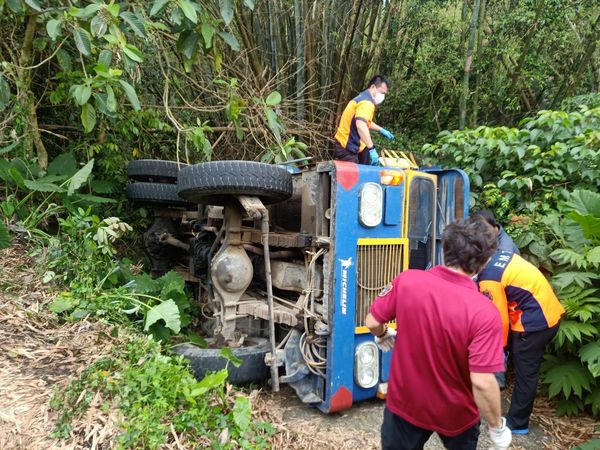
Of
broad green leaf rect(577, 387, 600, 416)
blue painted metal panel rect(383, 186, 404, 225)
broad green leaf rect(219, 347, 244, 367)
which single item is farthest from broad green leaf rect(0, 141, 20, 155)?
broad green leaf rect(577, 387, 600, 416)

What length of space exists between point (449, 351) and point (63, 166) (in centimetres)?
387

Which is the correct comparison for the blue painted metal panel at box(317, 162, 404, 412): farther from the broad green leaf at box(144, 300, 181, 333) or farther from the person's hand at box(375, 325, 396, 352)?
the broad green leaf at box(144, 300, 181, 333)

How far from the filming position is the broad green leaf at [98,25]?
270 cm

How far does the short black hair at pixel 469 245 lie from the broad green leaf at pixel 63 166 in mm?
3678

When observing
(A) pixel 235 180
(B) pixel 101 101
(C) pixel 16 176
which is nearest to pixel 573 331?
(A) pixel 235 180

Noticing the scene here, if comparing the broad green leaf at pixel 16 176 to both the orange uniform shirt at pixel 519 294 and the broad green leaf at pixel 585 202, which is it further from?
the broad green leaf at pixel 585 202

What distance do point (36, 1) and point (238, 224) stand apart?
75.4 inches

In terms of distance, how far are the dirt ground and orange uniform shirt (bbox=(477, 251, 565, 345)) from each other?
2.55 feet

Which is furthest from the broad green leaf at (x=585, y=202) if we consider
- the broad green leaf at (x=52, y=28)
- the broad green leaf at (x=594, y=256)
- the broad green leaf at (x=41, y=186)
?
the broad green leaf at (x=41, y=186)

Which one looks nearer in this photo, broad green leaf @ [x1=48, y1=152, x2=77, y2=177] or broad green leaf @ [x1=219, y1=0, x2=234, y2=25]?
broad green leaf @ [x1=219, y1=0, x2=234, y2=25]

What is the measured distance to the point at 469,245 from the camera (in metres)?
1.74

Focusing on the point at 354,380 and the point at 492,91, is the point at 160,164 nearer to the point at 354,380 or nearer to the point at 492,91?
the point at 354,380

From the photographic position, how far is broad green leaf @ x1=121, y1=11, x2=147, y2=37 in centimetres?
278

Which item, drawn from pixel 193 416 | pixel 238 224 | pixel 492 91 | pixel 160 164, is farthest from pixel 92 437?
pixel 492 91
